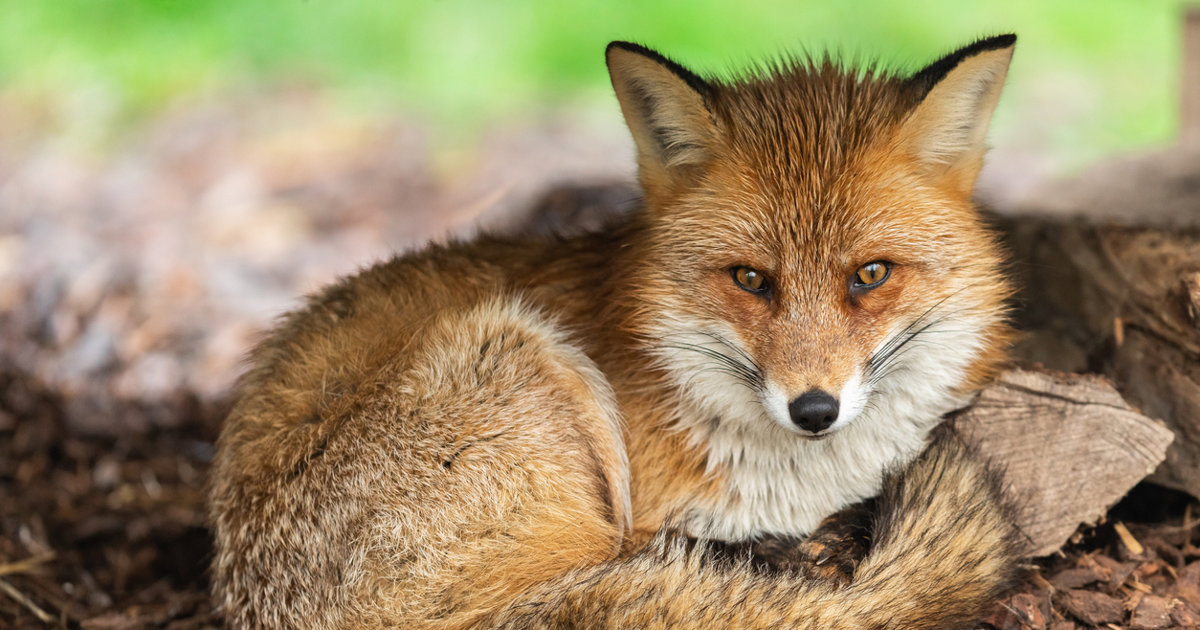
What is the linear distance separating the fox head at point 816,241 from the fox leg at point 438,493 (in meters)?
0.44

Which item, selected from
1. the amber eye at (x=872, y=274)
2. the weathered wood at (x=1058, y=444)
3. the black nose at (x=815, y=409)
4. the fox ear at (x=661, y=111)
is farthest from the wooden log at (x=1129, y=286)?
the fox ear at (x=661, y=111)

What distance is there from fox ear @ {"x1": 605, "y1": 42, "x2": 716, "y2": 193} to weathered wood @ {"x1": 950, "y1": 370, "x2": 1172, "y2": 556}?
1.34 m

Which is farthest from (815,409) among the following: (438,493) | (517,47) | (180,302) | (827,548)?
(517,47)

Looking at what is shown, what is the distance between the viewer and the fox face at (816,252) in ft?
9.27

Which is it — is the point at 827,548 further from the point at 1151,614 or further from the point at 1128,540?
the point at 1128,540

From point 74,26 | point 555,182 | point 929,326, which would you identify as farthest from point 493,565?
point 74,26

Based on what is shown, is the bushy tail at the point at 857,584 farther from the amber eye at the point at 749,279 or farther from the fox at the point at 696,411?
the amber eye at the point at 749,279

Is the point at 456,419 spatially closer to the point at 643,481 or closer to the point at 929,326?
the point at 643,481

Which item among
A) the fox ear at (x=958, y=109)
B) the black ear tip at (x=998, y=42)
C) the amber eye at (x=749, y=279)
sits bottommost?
the amber eye at (x=749, y=279)

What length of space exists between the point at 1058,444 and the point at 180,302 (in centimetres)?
561

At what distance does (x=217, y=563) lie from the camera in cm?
331

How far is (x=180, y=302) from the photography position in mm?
6426

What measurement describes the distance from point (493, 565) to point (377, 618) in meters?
0.38

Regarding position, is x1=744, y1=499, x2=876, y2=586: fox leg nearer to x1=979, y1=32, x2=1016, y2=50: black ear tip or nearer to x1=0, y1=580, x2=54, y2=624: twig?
x1=979, y1=32, x2=1016, y2=50: black ear tip
